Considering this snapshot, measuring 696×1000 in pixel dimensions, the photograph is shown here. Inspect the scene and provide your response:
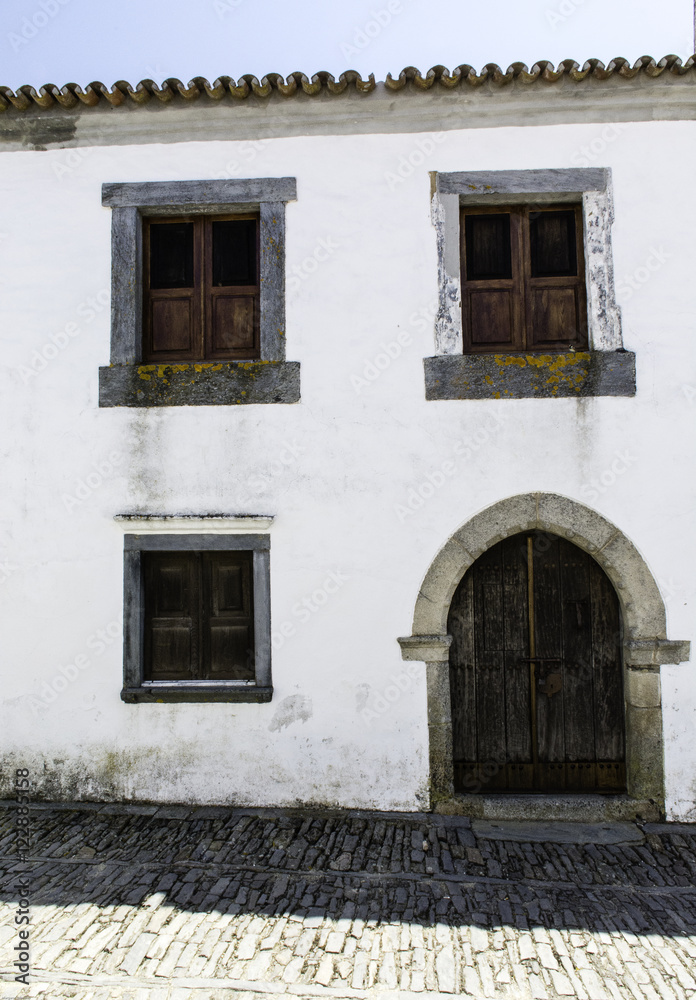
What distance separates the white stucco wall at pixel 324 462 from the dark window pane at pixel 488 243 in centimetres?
40

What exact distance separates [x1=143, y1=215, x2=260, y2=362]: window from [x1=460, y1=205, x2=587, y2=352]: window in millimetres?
1743

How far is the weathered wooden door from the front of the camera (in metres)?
4.77

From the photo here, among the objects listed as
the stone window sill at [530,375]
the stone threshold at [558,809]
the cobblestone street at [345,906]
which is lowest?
the cobblestone street at [345,906]

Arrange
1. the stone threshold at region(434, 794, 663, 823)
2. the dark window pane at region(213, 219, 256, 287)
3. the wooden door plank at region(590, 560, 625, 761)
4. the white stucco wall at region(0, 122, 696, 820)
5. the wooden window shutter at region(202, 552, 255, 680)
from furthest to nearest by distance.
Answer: the dark window pane at region(213, 219, 256, 287)
the wooden window shutter at region(202, 552, 255, 680)
the wooden door plank at region(590, 560, 625, 761)
the white stucco wall at region(0, 122, 696, 820)
the stone threshold at region(434, 794, 663, 823)

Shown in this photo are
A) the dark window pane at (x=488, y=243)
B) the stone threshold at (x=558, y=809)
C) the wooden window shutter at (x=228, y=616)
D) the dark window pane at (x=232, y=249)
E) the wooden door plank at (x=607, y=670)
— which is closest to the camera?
the stone threshold at (x=558, y=809)

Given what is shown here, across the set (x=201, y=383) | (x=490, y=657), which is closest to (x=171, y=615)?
(x=201, y=383)

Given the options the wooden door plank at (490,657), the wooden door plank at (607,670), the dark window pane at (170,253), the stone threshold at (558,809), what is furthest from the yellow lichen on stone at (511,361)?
the stone threshold at (558,809)

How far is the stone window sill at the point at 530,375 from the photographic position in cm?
467

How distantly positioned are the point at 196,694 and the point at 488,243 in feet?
13.7

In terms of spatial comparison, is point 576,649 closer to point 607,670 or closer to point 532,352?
point 607,670

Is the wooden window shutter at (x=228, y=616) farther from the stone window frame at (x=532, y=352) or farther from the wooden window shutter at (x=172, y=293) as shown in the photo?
the stone window frame at (x=532, y=352)

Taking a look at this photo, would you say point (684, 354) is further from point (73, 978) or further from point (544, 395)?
point (73, 978)

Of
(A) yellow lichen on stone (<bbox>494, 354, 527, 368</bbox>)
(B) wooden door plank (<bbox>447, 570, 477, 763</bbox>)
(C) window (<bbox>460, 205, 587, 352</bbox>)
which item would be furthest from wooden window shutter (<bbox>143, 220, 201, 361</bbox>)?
(B) wooden door plank (<bbox>447, 570, 477, 763</bbox>)

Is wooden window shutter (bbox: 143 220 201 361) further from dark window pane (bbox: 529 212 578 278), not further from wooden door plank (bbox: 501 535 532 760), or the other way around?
wooden door plank (bbox: 501 535 532 760)
